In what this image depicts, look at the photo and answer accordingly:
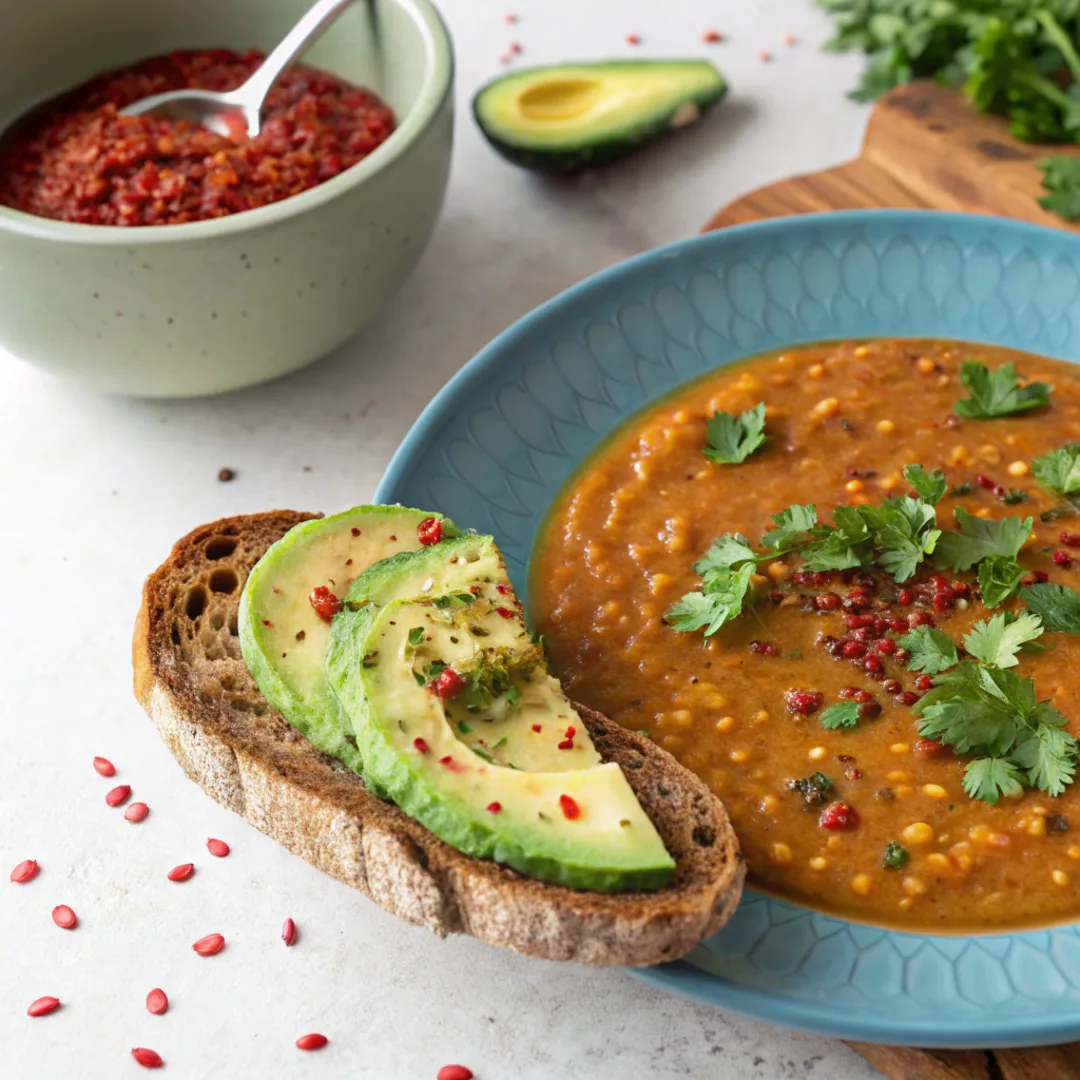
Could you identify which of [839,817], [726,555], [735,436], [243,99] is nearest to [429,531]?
[726,555]

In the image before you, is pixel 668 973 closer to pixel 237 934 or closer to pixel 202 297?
pixel 237 934

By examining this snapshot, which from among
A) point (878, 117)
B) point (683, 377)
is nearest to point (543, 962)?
point (683, 377)

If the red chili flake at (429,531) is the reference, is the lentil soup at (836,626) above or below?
below

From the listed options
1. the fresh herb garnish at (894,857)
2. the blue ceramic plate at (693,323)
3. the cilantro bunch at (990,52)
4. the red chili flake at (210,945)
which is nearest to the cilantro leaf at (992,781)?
the fresh herb garnish at (894,857)

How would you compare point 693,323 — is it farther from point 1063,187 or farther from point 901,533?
point 1063,187

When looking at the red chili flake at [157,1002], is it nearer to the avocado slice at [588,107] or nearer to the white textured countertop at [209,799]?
the white textured countertop at [209,799]

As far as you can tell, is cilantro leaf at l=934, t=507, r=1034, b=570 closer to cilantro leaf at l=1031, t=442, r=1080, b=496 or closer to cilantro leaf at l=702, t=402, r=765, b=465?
cilantro leaf at l=1031, t=442, r=1080, b=496

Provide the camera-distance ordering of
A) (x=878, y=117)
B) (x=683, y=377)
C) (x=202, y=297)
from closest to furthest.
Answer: (x=202, y=297), (x=683, y=377), (x=878, y=117)
